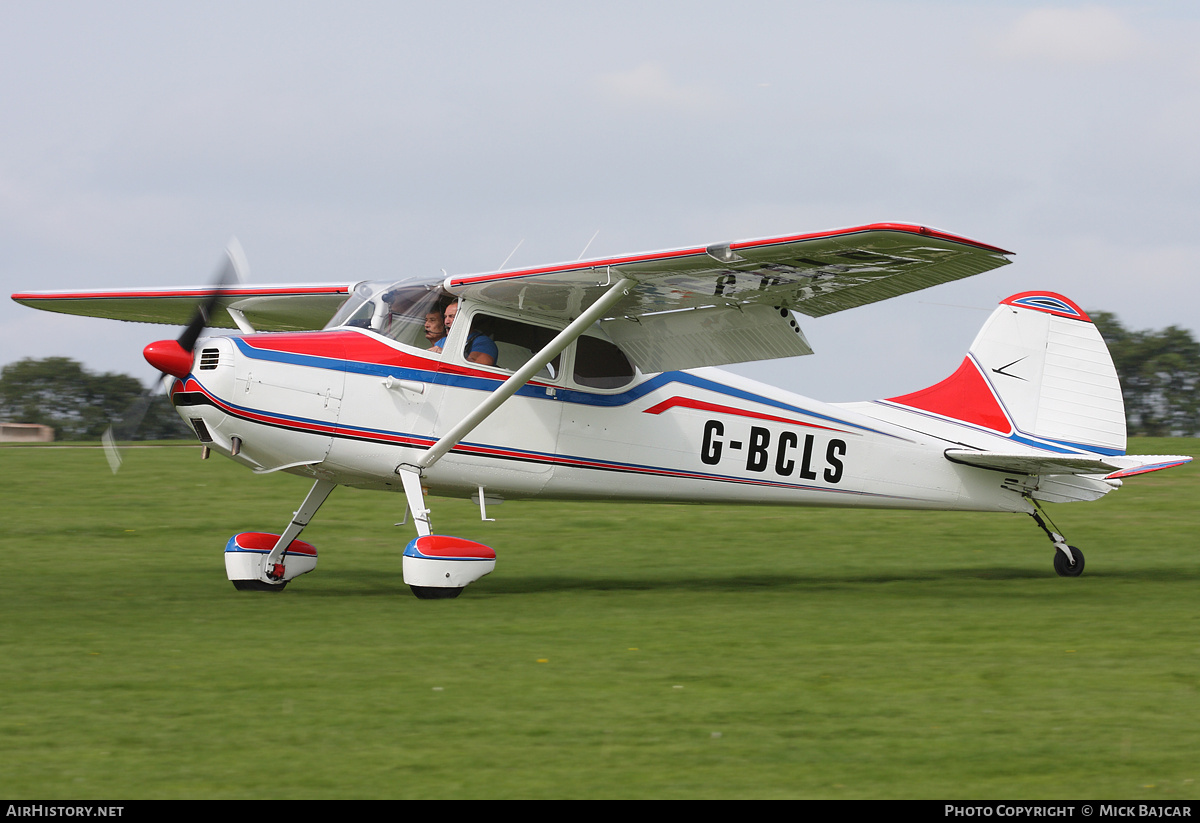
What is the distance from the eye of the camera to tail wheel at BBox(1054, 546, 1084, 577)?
11844 mm

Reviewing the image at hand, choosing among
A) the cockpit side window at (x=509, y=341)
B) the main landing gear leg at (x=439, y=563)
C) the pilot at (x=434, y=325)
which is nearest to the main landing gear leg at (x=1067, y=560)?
the cockpit side window at (x=509, y=341)

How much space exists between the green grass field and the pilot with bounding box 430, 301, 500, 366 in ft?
6.66

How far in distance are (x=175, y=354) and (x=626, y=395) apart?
3.95 meters

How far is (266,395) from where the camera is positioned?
952cm

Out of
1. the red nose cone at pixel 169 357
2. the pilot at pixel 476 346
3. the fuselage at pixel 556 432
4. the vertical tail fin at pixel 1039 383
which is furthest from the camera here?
the vertical tail fin at pixel 1039 383

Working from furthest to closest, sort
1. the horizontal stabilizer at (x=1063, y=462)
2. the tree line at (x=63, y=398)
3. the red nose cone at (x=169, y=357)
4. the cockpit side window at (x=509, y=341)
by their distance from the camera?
the tree line at (x=63, y=398), the horizontal stabilizer at (x=1063, y=462), the cockpit side window at (x=509, y=341), the red nose cone at (x=169, y=357)

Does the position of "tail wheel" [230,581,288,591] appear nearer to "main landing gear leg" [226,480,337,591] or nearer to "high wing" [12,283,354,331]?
"main landing gear leg" [226,480,337,591]

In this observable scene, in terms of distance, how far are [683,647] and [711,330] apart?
3.97 m

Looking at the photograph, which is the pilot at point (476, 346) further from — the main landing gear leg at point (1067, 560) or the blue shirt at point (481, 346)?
the main landing gear leg at point (1067, 560)

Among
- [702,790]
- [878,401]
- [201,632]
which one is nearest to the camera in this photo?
[702,790]

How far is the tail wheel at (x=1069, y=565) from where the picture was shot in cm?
1184

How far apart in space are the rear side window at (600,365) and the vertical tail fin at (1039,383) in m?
3.22

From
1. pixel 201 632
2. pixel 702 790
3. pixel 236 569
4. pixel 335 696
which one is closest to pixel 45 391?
pixel 236 569

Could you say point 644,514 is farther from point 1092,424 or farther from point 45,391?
point 45,391
